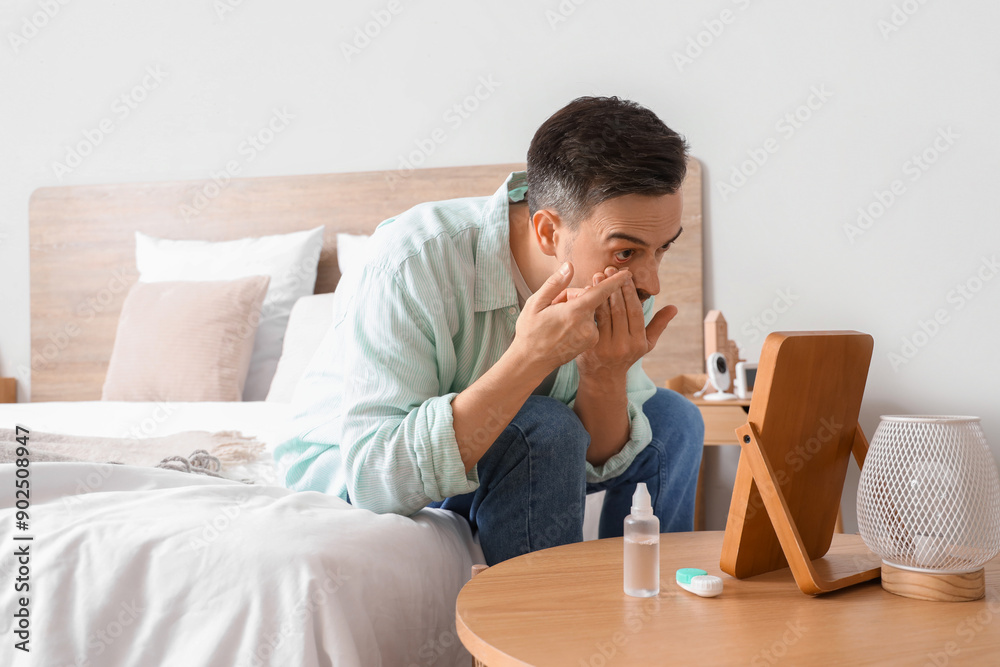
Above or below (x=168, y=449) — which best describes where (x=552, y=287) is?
above

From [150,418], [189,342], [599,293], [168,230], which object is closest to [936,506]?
[599,293]

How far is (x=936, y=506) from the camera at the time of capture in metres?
0.76

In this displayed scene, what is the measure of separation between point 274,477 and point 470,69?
1.66m

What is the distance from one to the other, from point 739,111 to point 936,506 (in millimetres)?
1898

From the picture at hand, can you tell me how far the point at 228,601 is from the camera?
82cm

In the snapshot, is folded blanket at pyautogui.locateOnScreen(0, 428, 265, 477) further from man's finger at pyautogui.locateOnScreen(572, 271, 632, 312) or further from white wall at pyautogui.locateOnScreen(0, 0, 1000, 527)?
white wall at pyautogui.locateOnScreen(0, 0, 1000, 527)

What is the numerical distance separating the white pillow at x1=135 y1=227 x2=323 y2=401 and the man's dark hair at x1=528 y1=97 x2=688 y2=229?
1.55 metres

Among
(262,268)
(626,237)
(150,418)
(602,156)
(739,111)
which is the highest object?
(739,111)

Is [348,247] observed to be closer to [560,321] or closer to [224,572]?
[560,321]

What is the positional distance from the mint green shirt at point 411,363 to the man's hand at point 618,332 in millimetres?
126

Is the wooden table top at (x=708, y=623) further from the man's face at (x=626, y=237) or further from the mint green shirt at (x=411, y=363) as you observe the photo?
the man's face at (x=626, y=237)

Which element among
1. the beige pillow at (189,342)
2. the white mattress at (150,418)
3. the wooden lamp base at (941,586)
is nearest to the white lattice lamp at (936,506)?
the wooden lamp base at (941,586)

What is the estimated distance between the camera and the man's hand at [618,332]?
112 centimetres

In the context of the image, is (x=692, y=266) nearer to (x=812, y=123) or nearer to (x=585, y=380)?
(x=812, y=123)
